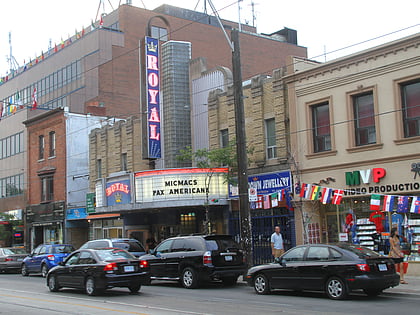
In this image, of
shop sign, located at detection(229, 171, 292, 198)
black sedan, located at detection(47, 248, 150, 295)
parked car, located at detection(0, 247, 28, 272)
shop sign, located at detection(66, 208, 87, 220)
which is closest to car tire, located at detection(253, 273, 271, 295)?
black sedan, located at detection(47, 248, 150, 295)

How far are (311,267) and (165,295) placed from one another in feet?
14.8

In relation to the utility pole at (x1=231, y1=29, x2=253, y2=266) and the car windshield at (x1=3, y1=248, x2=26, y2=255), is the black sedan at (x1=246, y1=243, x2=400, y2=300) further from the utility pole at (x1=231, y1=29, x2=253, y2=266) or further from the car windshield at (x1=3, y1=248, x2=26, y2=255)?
the car windshield at (x1=3, y1=248, x2=26, y2=255)

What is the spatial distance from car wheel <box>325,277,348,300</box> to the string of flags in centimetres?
568

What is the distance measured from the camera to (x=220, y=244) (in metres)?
18.0

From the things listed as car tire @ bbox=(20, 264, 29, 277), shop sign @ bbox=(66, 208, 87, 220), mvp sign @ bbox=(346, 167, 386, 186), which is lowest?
car tire @ bbox=(20, 264, 29, 277)

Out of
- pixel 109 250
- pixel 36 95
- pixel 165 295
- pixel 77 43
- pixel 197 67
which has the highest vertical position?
pixel 77 43

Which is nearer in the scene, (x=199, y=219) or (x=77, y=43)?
(x=199, y=219)

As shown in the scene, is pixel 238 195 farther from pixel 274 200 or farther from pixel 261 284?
pixel 261 284

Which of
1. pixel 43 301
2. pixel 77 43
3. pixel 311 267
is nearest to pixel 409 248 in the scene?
pixel 311 267

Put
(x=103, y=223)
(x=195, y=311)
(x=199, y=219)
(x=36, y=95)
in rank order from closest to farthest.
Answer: (x=195, y=311) < (x=199, y=219) < (x=103, y=223) < (x=36, y=95)

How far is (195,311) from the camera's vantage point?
481 inches

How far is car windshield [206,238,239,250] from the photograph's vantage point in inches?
700

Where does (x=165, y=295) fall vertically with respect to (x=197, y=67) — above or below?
below

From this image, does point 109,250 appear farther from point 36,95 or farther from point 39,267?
point 36,95
